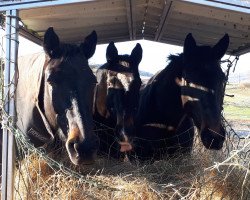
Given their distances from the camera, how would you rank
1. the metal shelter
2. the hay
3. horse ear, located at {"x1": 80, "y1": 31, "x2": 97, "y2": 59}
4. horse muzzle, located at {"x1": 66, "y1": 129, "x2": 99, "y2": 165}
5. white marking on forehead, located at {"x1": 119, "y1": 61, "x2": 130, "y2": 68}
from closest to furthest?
horse muzzle, located at {"x1": 66, "y1": 129, "x2": 99, "y2": 165}
the hay
the metal shelter
horse ear, located at {"x1": 80, "y1": 31, "x2": 97, "y2": 59}
white marking on forehead, located at {"x1": 119, "y1": 61, "x2": 130, "y2": 68}

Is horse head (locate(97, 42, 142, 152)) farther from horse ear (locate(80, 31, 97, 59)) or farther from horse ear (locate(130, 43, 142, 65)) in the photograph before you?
horse ear (locate(80, 31, 97, 59))

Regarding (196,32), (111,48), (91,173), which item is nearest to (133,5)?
(111,48)

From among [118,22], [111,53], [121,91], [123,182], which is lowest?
[123,182]

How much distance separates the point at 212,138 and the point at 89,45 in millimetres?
1421

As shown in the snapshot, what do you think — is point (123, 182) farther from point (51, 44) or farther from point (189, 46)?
point (189, 46)

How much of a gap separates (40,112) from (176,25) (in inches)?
93.7

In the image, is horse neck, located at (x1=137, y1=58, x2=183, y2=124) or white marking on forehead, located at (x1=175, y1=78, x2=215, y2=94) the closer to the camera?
white marking on forehead, located at (x1=175, y1=78, x2=215, y2=94)

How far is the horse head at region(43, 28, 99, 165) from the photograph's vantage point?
2590 millimetres

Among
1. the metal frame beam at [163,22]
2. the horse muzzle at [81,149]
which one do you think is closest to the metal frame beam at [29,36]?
the metal frame beam at [163,22]

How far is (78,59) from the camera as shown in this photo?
305 cm

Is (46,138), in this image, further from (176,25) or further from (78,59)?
(176,25)

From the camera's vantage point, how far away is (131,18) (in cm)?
446

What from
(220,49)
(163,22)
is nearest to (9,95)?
(220,49)

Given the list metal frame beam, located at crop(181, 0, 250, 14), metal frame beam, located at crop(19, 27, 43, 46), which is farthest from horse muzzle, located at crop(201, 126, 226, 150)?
metal frame beam, located at crop(19, 27, 43, 46)
